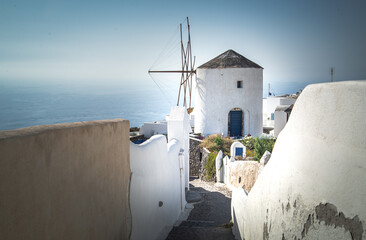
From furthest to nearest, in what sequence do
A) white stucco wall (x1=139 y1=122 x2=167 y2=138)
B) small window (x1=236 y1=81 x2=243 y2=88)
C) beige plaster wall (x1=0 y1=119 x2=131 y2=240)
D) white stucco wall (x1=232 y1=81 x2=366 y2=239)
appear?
white stucco wall (x1=139 y1=122 x2=167 y2=138) < small window (x1=236 y1=81 x2=243 y2=88) < white stucco wall (x1=232 y1=81 x2=366 y2=239) < beige plaster wall (x1=0 y1=119 x2=131 y2=240)

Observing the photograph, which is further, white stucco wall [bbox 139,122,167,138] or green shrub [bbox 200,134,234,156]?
white stucco wall [bbox 139,122,167,138]

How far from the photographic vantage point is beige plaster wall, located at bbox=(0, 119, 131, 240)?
1.92 metres

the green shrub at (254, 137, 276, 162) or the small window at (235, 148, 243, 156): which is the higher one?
the green shrub at (254, 137, 276, 162)

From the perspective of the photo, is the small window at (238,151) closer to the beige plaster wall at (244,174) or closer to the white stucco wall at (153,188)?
the beige plaster wall at (244,174)

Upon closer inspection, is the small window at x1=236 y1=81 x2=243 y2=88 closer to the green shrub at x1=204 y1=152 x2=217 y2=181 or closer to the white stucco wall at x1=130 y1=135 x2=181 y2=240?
the green shrub at x1=204 y1=152 x2=217 y2=181

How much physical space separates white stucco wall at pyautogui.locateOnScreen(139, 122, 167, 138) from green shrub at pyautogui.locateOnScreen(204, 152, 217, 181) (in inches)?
290

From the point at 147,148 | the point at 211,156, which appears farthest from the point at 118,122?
the point at 211,156

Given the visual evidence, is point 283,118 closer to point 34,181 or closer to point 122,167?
point 122,167

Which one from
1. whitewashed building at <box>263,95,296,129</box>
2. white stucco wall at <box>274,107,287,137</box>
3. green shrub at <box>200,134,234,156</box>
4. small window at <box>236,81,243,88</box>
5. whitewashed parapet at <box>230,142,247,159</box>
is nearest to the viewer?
whitewashed parapet at <box>230,142,247,159</box>

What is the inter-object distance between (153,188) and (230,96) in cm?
1531

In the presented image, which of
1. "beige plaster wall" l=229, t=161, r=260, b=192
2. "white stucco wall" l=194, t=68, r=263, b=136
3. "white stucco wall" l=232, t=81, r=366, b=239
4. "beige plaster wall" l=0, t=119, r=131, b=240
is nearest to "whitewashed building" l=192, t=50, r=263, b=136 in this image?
"white stucco wall" l=194, t=68, r=263, b=136

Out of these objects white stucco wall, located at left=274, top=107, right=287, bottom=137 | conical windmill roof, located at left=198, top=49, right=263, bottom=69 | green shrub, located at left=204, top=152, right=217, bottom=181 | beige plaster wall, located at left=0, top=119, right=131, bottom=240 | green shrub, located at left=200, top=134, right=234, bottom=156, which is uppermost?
conical windmill roof, located at left=198, top=49, right=263, bottom=69

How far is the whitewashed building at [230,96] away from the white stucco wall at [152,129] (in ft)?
10.0

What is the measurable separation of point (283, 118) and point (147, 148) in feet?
53.8
